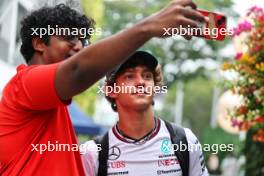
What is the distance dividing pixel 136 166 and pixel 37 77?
130cm

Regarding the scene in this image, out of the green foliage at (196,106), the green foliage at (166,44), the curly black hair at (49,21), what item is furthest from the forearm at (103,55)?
the green foliage at (196,106)

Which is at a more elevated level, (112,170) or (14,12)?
(14,12)

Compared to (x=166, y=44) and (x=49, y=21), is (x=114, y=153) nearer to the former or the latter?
(x=49, y=21)

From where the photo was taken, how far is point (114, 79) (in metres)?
3.43

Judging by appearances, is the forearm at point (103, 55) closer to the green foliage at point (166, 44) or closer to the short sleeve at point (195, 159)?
the short sleeve at point (195, 159)

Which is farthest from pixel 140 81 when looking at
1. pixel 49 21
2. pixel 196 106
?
pixel 196 106

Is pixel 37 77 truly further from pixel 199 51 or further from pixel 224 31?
pixel 199 51

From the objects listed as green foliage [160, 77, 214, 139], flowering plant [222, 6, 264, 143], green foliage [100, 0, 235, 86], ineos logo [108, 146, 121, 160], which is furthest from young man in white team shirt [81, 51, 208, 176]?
green foliage [160, 77, 214, 139]

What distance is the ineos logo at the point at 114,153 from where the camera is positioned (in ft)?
10.7

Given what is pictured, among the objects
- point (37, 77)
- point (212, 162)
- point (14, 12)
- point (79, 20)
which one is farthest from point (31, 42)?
point (212, 162)

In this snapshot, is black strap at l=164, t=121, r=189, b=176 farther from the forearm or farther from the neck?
the forearm

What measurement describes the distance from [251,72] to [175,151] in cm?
335

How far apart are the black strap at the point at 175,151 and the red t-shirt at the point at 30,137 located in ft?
2.51

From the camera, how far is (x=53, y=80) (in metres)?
2.07
